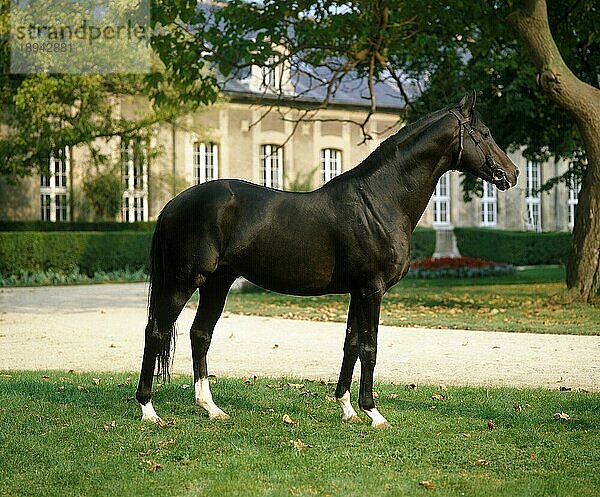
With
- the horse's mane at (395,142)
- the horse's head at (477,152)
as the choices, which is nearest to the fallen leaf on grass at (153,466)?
the horse's mane at (395,142)

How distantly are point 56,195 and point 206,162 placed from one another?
19.9 feet

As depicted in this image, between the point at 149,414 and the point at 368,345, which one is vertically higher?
the point at 368,345

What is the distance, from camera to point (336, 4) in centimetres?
1720

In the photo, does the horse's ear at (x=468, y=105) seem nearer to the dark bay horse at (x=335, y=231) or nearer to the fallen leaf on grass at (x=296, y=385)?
the dark bay horse at (x=335, y=231)

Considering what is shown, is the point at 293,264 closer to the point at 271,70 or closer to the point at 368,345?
the point at 368,345

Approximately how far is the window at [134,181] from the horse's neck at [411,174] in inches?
873

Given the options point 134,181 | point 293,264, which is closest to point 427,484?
point 293,264

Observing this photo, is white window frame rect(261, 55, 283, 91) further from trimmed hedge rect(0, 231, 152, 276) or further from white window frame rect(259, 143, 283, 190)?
trimmed hedge rect(0, 231, 152, 276)

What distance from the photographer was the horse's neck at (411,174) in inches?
267

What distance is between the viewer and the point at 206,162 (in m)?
34.4

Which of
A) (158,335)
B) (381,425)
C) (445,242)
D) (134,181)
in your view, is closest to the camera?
(381,425)

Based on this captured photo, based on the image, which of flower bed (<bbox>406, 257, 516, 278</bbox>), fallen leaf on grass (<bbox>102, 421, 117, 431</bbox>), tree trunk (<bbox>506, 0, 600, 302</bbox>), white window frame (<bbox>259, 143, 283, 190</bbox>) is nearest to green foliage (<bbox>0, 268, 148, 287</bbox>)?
flower bed (<bbox>406, 257, 516, 278</bbox>)

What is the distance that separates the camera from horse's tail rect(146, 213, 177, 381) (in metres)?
6.91

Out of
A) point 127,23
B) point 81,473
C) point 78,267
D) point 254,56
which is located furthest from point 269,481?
point 78,267
